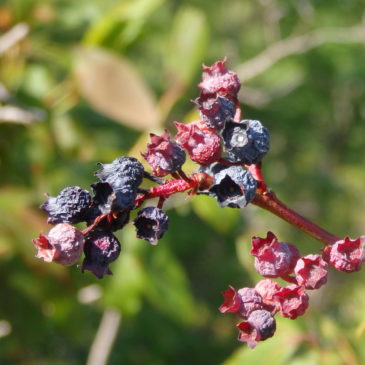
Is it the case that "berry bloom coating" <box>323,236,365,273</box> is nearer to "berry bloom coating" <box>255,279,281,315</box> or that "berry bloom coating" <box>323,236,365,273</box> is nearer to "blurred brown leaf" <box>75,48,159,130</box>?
"berry bloom coating" <box>255,279,281,315</box>

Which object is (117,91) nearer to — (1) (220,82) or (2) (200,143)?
(1) (220,82)

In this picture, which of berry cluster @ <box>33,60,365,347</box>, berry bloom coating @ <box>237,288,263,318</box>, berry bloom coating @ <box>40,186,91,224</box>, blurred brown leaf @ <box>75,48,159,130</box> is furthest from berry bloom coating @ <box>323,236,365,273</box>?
blurred brown leaf @ <box>75,48,159,130</box>

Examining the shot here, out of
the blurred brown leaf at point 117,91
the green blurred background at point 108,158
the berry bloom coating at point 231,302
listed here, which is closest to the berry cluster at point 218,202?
the berry bloom coating at point 231,302

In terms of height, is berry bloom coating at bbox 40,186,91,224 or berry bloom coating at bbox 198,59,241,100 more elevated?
berry bloom coating at bbox 198,59,241,100

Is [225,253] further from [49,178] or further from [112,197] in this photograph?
[112,197]

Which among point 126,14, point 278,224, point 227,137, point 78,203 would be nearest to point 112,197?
point 78,203

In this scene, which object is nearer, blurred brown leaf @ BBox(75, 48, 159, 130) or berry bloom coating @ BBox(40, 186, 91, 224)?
berry bloom coating @ BBox(40, 186, 91, 224)

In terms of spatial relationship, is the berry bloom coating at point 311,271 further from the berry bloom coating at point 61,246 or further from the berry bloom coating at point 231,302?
the berry bloom coating at point 61,246
